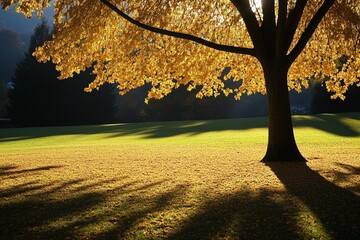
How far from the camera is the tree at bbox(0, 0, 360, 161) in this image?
957 centimetres

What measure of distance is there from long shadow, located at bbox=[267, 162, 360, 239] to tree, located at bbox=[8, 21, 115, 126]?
141ft

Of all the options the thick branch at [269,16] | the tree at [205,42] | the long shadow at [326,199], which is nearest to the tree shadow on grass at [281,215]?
the long shadow at [326,199]

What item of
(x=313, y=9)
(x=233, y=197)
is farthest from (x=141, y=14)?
(x=233, y=197)

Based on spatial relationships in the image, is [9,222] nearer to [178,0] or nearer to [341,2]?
[178,0]

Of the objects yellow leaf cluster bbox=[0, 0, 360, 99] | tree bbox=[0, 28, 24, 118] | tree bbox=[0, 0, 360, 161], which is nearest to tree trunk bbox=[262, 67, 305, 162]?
tree bbox=[0, 0, 360, 161]

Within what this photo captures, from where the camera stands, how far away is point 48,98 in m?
47.5

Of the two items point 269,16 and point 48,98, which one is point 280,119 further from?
point 48,98

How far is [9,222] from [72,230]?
102cm

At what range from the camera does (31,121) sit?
47.0 metres

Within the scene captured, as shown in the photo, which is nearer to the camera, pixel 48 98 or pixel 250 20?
pixel 250 20

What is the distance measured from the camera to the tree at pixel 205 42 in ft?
31.4

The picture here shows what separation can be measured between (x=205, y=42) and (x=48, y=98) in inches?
1654

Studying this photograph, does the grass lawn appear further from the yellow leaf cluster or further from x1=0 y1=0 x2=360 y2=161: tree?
the yellow leaf cluster

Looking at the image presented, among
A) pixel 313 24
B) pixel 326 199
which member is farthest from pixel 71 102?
pixel 326 199
